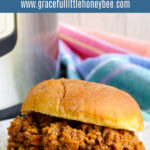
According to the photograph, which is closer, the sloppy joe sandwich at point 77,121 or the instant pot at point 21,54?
the sloppy joe sandwich at point 77,121

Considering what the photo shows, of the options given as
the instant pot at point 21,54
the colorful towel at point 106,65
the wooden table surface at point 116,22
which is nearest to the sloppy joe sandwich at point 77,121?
the instant pot at point 21,54

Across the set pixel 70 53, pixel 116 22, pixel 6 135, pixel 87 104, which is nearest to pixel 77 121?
pixel 87 104

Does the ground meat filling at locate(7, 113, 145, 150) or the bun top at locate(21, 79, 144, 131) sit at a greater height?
the bun top at locate(21, 79, 144, 131)

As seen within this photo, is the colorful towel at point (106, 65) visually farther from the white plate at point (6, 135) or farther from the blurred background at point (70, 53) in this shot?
the white plate at point (6, 135)

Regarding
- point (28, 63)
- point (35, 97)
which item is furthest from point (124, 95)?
point (28, 63)

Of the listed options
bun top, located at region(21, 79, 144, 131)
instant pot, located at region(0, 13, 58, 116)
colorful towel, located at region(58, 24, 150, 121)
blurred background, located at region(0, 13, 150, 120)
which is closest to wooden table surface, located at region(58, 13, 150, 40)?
blurred background, located at region(0, 13, 150, 120)

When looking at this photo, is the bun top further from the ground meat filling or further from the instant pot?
the instant pot

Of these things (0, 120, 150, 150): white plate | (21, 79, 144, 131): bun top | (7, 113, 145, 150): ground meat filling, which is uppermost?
(21, 79, 144, 131): bun top

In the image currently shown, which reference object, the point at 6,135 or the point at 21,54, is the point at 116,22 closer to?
the point at 21,54
